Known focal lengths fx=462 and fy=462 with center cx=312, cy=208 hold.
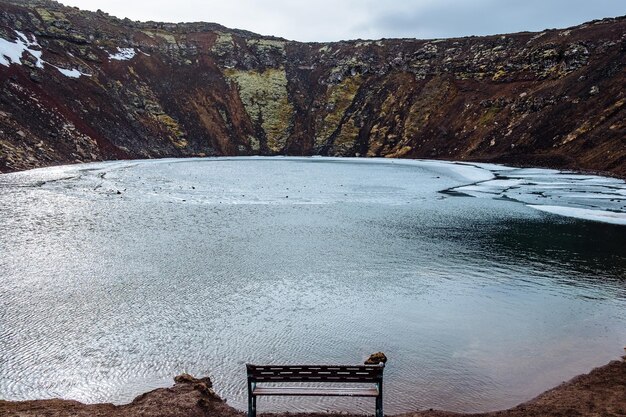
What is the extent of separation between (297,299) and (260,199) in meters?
25.8

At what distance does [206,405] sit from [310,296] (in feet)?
25.1

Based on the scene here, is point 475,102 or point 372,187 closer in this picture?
point 372,187

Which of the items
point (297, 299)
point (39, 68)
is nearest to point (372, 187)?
point (297, 299)

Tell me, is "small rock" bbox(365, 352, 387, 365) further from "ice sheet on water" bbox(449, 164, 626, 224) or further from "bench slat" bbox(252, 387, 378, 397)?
"ice sheet on water" bbox(449, 164, 626, 224)

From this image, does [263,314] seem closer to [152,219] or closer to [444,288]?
[444,288]

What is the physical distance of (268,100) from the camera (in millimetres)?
117938

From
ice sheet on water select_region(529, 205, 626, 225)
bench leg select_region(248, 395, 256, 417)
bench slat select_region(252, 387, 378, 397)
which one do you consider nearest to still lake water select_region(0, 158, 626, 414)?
ice sheet on water select_region(529, 205, 626, 225)

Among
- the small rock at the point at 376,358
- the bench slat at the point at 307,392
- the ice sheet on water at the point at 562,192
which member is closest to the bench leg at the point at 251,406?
the bench slat at the point at 307,392

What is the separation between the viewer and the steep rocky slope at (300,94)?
2736 inches

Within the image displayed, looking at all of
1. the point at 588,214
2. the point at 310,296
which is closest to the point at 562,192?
the point at 588,214

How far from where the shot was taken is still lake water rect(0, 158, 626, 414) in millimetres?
11039

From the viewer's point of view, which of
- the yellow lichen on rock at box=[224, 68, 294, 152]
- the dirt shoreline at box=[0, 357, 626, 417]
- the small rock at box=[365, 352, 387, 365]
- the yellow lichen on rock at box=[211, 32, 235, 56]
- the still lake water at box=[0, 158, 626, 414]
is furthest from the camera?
the yellow lichen on rock at box=[211, 32, 235, 56]

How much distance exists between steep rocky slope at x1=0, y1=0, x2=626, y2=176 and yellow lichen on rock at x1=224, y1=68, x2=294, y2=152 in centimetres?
35

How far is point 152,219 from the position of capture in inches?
1223
